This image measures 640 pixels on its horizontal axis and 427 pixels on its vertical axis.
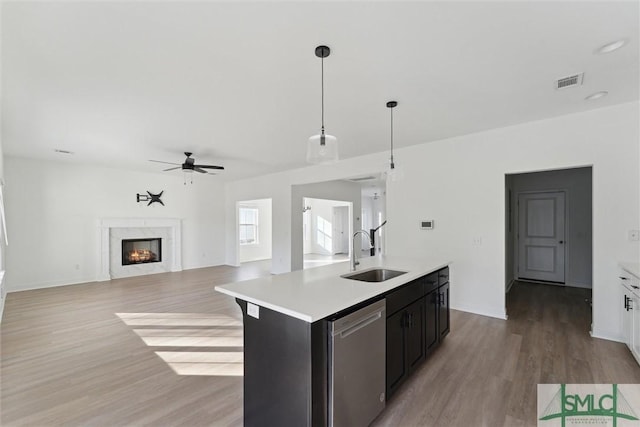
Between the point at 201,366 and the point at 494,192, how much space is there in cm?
415

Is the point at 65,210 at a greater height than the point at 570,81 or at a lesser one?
lesser

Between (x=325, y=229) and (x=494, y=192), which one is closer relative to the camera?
(x=494, y=192)

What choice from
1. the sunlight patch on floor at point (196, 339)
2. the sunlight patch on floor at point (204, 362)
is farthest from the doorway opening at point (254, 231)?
the sunlight patch on floor at point (204, 362)

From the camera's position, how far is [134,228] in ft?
23.7

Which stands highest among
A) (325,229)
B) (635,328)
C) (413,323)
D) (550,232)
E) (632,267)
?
(550,232)

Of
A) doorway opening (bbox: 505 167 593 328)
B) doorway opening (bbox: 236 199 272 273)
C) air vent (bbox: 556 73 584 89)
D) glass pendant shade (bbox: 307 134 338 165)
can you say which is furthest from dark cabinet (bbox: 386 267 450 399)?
doorway opening (bbox: 236 199 272 273)

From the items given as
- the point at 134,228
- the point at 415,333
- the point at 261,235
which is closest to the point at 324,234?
the point at 261,235

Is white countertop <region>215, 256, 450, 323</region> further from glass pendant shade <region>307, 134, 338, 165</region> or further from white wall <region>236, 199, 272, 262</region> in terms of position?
white wall <region>236, 199, 272, 262</region>

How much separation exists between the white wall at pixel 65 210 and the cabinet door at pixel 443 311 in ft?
22.5

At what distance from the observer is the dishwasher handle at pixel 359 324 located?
162 cm

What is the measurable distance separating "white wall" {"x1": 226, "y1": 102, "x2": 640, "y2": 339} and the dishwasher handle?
2.91 meters

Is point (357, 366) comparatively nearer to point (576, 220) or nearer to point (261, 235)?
point (576, 220)

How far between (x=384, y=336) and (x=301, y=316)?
2.60 feet

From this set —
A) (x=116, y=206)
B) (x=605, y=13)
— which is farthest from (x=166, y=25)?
(x=116, y=206)
